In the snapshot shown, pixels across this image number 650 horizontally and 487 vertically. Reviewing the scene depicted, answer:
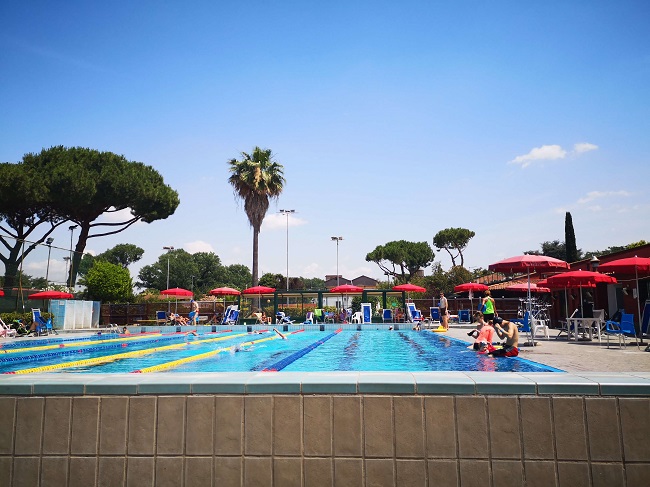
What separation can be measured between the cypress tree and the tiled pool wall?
40.3 metres

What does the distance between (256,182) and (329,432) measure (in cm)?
3166

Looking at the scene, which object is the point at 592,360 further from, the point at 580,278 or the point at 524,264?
the point at 580,278

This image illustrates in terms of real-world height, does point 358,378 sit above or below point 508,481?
above

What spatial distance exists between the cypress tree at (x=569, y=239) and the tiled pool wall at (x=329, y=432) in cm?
4035

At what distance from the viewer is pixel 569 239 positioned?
130 feet

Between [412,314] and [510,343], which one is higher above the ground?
[510,343]

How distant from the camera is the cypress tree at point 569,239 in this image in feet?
127

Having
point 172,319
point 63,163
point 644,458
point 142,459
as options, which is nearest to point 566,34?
point 644,458

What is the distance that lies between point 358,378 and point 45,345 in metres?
14.0

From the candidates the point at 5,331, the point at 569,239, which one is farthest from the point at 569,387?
the point at 569,239

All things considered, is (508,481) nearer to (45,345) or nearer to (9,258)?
(45,345)

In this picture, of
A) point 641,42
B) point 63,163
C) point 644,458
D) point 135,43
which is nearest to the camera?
point 644,458

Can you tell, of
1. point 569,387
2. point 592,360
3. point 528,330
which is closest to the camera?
point 569,387

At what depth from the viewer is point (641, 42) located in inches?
445
